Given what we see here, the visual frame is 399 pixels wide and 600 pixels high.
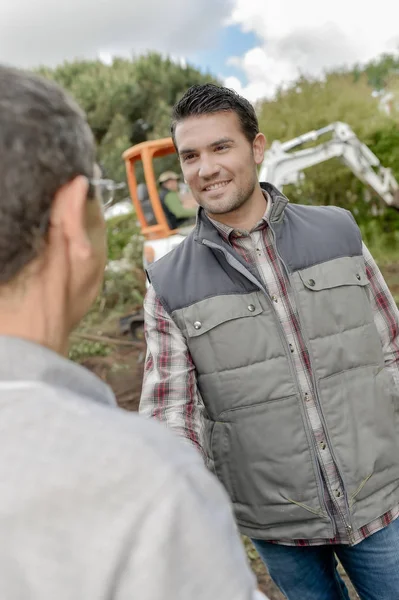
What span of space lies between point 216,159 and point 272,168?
539 centimetres

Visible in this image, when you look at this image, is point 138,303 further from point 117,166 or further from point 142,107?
point 142,107

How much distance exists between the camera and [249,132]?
2.08 m

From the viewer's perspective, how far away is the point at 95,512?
63 cm

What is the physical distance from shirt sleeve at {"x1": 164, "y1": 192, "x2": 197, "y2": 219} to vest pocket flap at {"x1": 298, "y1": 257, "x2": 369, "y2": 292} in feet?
19.5

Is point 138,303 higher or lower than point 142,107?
lower

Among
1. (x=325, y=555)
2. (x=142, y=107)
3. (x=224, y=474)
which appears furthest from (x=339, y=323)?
(x=142, y=107)

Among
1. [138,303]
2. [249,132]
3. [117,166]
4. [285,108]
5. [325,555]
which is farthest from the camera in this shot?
[117,166]

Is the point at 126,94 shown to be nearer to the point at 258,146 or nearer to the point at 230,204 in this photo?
the point at 258,146

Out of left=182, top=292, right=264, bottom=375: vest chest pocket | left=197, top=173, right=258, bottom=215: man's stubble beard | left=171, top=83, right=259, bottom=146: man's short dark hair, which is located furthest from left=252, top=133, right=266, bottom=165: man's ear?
left=182, top=292, right=264, bottom=375: vest chest pocket

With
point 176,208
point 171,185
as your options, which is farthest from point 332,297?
point 171,185

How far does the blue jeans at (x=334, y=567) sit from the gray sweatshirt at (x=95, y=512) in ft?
4.08

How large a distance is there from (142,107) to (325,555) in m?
18.0

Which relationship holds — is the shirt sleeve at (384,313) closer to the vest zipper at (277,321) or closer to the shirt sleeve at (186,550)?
the vest zipper at (277,321)

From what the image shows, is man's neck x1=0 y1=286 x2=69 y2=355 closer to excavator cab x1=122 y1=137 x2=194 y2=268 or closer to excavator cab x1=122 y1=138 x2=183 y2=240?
excavator cab x1=122 y1=137 x2=194 y2=268
